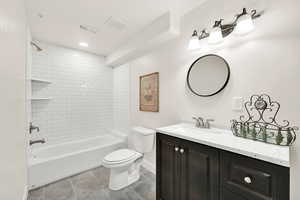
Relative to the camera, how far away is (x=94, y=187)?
1.83 m

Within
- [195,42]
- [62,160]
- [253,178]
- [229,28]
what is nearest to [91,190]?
[62,160]

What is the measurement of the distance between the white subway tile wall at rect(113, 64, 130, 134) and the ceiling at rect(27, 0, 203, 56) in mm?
838

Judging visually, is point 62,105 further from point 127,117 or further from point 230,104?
point 230,104

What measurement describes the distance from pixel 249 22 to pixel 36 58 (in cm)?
329

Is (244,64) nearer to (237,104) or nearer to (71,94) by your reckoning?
(237,104)

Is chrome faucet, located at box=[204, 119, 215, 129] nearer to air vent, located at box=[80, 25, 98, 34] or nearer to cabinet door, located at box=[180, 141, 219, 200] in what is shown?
cabinet door, located at box=[180, 141, 219, 200]

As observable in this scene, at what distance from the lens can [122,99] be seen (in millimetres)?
3072

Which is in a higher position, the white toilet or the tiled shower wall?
the tiled shower wall

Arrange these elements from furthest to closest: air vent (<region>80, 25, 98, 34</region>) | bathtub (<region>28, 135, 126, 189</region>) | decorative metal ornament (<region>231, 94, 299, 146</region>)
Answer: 1. air vent (<region>80, 25, 98, 34</region>)
2. bathtub (<region>28, 135, 126, 189</region>)
3. decorative metal ornament (<region>231, 94, 299, 146</region>)

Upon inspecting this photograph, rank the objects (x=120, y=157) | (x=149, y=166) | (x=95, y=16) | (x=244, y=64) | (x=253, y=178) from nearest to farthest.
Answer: (x=253, y=178) → (x=244, y=64) → (x=95, y=16) → (x=120, y=157) → (x=149, y=166)

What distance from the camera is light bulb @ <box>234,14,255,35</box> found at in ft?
3.78

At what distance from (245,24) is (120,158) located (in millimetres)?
2095

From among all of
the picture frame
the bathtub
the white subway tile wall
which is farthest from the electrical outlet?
the bathtub

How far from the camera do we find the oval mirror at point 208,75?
4.67 feet
